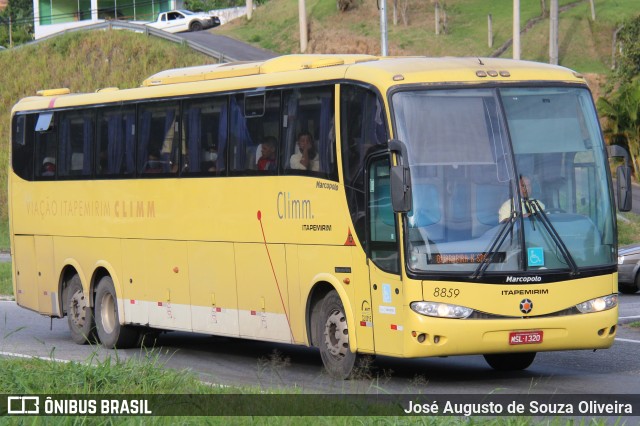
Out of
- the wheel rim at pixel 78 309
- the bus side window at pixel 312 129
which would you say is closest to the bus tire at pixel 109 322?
the wheel rim at pixel 78 309

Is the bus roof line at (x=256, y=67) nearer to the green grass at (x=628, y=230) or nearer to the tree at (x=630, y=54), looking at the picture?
the green grass at (x=628, y=230)

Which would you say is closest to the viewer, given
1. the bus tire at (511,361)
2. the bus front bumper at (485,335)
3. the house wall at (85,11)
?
the bus front bumper at (485,335)

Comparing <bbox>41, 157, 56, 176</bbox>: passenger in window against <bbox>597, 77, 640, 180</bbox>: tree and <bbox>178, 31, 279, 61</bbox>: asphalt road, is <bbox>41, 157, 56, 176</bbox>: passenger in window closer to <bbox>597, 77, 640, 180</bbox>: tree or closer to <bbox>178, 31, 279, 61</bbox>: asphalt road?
<bbox>597, 77, 640, 180</bbox>: tree

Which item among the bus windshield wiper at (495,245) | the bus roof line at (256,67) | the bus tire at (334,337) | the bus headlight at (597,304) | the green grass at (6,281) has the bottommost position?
the green grass at (6,281)

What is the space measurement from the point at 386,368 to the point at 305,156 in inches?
106

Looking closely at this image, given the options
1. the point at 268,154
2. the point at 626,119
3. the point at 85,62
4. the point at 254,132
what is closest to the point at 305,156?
the point at 268,154

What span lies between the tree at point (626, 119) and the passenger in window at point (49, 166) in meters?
27.8

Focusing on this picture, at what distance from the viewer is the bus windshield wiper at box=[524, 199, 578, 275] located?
13812 mm

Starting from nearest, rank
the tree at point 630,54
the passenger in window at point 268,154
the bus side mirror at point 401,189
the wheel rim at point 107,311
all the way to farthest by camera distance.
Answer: the bus side mirror at point 401,189 < the passenger in window at point 268,154 < the wheel rim at point 107,311 < the tree at point 630,54

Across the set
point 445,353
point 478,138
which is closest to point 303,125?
point 478,138

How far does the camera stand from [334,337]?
48.7ft

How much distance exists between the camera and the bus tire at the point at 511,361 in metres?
15.4

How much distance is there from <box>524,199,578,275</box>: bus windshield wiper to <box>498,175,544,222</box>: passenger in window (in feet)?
0.07

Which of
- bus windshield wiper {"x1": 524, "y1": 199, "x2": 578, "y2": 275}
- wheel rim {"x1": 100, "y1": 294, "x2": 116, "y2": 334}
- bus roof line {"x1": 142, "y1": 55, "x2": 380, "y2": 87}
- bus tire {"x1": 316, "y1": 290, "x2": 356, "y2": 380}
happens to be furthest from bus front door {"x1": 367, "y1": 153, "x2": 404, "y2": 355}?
wheel rim {"x1": 100, "y1": 294, "x2": 116, "y2": 334}
